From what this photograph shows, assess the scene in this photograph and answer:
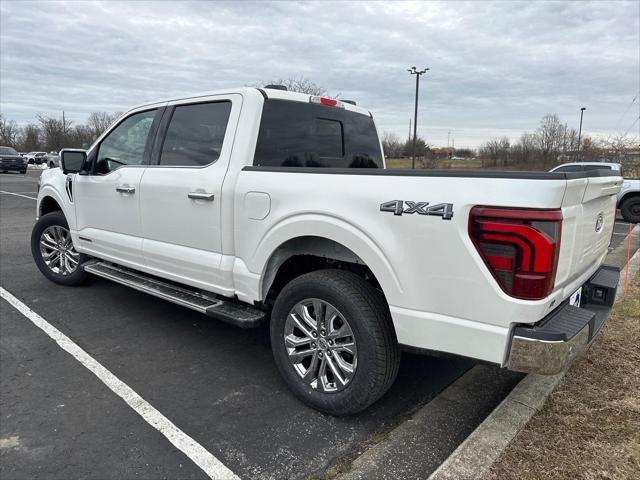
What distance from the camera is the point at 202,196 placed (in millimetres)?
3504

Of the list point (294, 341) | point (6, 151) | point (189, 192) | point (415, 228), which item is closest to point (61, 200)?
point (189, 192)

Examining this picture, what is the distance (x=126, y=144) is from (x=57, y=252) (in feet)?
6.60

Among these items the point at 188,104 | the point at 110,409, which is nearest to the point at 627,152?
the point at 188,104

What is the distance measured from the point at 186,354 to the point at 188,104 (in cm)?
204

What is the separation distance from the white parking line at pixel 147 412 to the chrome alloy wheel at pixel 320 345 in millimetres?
772

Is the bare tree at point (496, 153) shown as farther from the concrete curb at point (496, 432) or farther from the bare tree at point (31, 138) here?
the bare tree at point (31, 138)

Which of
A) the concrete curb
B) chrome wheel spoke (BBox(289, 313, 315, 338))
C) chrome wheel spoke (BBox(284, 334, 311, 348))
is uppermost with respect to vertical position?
chrome wheel spoke (BBox(289, 313, 315, 338))

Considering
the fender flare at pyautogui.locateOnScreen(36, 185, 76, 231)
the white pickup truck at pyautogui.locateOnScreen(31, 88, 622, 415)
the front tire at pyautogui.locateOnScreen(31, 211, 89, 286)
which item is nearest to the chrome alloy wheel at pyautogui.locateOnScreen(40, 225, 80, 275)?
the front tire at pyautogui.locateOnScreen(31, 211, 89, 286)

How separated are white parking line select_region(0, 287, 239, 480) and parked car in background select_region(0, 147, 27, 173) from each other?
3222cm

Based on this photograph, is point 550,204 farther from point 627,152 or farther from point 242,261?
point 627,152

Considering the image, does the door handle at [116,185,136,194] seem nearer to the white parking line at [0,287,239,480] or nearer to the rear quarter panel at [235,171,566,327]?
the white parking line at [0,287,239,480]

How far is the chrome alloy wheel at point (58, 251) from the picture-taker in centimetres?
552

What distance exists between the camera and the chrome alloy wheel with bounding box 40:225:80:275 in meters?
5.52

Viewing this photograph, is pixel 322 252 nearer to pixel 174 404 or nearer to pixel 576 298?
pixel 174 404
